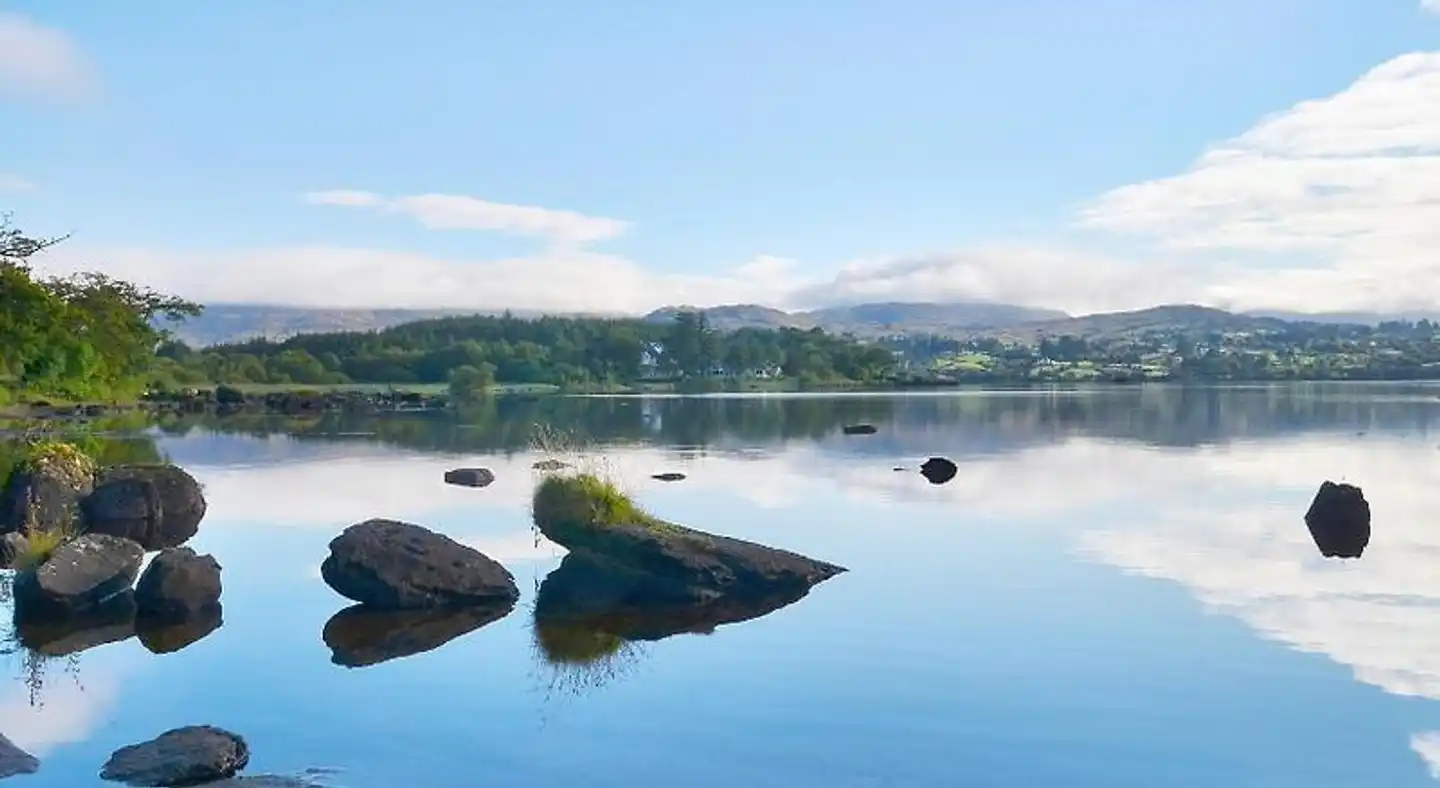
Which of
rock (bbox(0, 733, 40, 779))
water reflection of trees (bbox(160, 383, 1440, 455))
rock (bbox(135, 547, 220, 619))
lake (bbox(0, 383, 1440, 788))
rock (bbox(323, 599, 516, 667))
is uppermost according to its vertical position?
rock (bbox(135, 547, 220, 619))

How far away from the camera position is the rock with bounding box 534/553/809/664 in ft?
63.7

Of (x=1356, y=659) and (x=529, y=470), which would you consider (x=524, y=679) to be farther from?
(x=529, y=470)

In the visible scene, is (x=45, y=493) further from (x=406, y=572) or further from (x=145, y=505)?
(x=406, y=572)

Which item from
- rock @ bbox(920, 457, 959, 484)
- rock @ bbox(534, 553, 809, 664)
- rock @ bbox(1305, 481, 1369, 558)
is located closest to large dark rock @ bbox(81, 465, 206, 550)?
rock @ bbox(534, 553, 809, 664)

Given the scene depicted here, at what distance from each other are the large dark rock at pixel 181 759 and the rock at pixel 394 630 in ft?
14.3

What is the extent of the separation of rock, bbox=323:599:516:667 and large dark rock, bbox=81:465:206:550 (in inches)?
415

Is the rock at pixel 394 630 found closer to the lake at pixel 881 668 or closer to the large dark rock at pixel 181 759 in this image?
the lake at pixel 881 668

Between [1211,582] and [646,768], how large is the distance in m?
13.6

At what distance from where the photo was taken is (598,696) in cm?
1617

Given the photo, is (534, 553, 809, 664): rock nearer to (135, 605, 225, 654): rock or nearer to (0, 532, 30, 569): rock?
(135, 605, 225, 654): rock

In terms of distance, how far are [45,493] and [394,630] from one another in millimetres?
14237

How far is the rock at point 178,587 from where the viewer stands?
20422mm

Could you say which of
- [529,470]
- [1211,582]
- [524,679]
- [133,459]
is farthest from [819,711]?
[133,459]

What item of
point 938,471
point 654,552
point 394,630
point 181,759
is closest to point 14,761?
point 181,759
